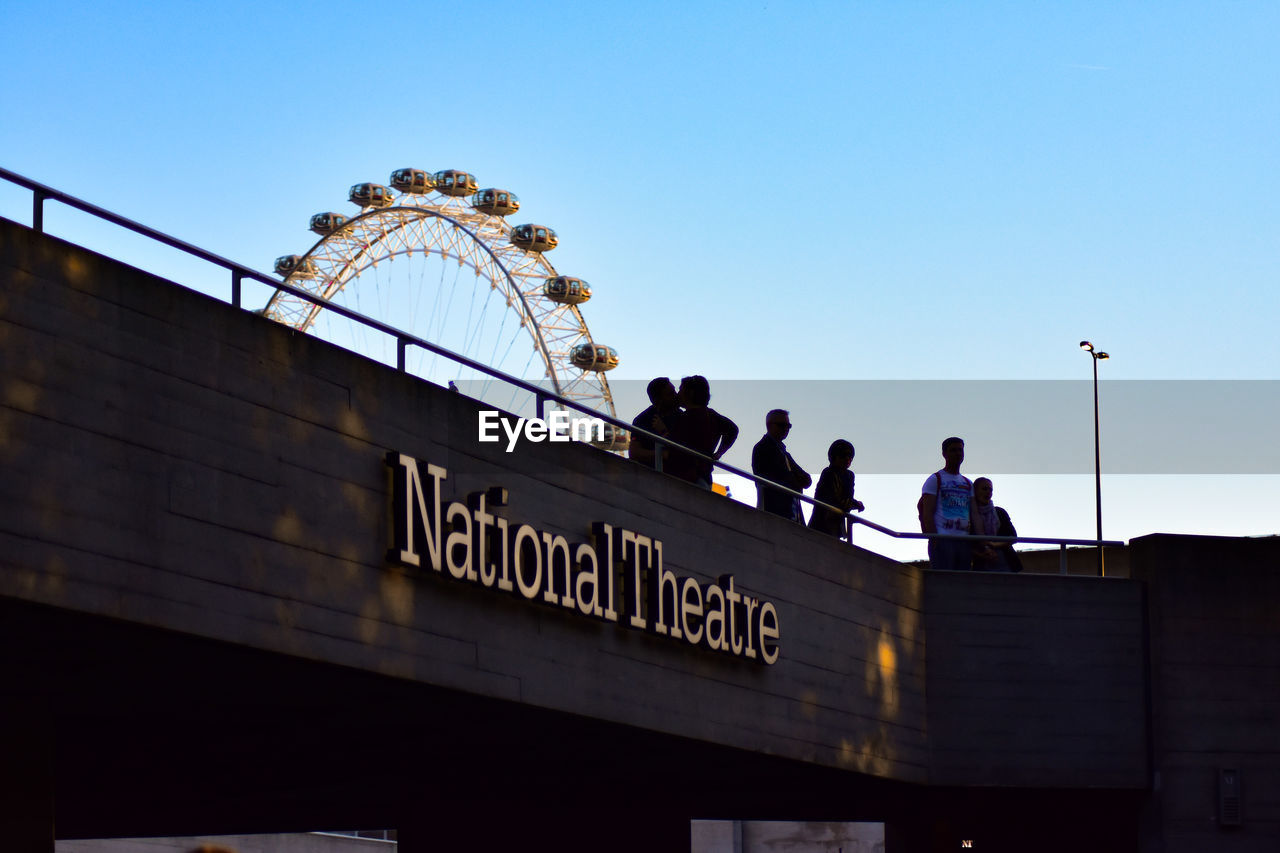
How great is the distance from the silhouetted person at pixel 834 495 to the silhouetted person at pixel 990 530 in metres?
1.58

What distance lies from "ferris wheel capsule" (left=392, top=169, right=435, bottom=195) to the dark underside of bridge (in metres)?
37.4

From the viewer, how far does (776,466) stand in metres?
18.2

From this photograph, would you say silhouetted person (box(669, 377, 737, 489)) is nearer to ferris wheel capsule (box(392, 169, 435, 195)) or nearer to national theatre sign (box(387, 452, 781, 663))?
national theatre sign (box(387, 452, 781, 663))

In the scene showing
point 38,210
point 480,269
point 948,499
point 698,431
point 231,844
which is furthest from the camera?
point 480,269

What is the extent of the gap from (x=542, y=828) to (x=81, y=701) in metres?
9.71

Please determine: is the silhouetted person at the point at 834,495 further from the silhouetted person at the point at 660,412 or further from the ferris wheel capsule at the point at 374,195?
the ferris wheel capsule at the point at 374,195

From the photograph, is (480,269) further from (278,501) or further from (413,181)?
(278,501)

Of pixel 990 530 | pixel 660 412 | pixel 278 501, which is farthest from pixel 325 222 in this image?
pixel 278 501

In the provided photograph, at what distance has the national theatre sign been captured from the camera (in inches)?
508

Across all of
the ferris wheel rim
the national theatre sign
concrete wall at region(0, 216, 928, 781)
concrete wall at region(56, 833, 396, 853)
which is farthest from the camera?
the ferris wheel rim

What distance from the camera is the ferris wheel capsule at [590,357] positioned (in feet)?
201

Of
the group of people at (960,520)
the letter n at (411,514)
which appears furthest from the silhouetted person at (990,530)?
the letter n at (411,514)

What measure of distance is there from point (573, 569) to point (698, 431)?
270 cm

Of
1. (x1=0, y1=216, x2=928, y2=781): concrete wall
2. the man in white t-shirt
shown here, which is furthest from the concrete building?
the man in white t-shirt
